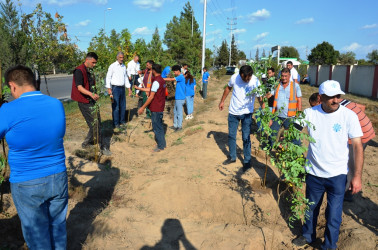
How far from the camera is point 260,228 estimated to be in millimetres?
3602

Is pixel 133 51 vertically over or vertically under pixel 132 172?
over

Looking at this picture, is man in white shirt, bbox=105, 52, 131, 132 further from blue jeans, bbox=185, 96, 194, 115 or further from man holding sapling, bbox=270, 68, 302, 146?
man holding sapling, bbox=270, 68, 302, 146

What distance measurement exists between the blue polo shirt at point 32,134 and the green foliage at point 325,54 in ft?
189

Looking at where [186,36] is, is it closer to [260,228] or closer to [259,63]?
[259,63]

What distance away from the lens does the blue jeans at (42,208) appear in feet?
7.95

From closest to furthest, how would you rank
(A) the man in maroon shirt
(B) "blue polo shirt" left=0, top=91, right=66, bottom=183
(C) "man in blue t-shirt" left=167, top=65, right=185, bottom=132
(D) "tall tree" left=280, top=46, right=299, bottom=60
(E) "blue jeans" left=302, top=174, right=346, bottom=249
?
(B) "blue polo shirt" left=0, top=91, right=66, bottom=183 < (E) "blue jeans" left=302, top=174, right=346, bottom=249 < (A) the man in maroon shirt < (C) "man in blue t-shirt" left=167, top=65, right=185, bottom=132 < (D) "tall tree" left=280, top=46, right=299, bottom=60

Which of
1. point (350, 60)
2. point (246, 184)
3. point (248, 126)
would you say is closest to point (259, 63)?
point (248, 126)

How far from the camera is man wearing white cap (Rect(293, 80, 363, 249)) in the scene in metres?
3.03

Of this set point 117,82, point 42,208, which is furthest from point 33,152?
point 117,82

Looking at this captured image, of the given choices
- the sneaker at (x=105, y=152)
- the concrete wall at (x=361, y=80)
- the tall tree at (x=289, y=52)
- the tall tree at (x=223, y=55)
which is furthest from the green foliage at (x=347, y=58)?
the sneaker at (x=105, y=152)

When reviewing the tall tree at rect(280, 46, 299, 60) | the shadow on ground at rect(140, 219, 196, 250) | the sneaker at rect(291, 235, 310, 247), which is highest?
the tall tree at rect(280, 46, 299, 60)

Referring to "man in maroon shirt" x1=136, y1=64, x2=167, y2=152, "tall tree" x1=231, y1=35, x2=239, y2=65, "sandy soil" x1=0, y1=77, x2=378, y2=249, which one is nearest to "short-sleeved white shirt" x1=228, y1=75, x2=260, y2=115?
"sandy soil" x1=0, y1=77, x2=378, y2=249

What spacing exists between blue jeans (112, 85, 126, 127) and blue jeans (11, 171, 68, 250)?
4.97 meters

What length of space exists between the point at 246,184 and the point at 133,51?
11.9 meters
